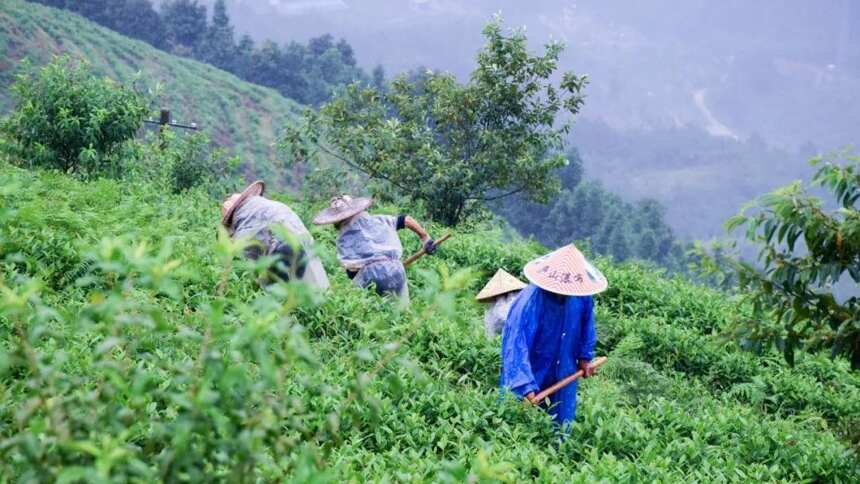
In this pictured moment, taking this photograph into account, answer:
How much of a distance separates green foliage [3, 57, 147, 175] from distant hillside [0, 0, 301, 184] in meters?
26.4

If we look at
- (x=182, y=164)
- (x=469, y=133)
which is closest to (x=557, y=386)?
(x=469, y=133)

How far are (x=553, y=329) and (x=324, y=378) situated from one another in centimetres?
142

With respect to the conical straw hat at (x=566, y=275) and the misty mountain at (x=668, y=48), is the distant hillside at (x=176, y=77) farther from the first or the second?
the misty mountain at (x=668, y=48)

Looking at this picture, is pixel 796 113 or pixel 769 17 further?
pixel 769 17

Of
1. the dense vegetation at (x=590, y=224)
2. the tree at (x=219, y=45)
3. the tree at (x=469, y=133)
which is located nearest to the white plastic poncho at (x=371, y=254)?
the tree at (x=469, y=133)

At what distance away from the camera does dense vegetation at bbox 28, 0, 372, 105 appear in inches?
2076

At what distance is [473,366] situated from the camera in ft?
20.8

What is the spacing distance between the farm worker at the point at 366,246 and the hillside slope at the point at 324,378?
34 centimetres

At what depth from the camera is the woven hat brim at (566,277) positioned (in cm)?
537

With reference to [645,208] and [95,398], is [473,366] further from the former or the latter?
[645,208]

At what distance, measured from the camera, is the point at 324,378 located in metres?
5.14

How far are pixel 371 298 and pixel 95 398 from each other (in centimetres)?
475

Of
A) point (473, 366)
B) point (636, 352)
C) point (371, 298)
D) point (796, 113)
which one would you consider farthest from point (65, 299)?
point (796, 113)


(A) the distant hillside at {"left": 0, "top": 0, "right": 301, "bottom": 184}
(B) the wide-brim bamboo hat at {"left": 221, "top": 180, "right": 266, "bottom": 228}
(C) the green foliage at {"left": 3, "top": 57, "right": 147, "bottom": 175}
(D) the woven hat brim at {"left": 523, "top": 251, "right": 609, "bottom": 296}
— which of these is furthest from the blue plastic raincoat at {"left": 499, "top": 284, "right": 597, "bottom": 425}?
(A) the distant hillside at {"left": 0, "top": 0, "right": 301, "bottom": 184}
